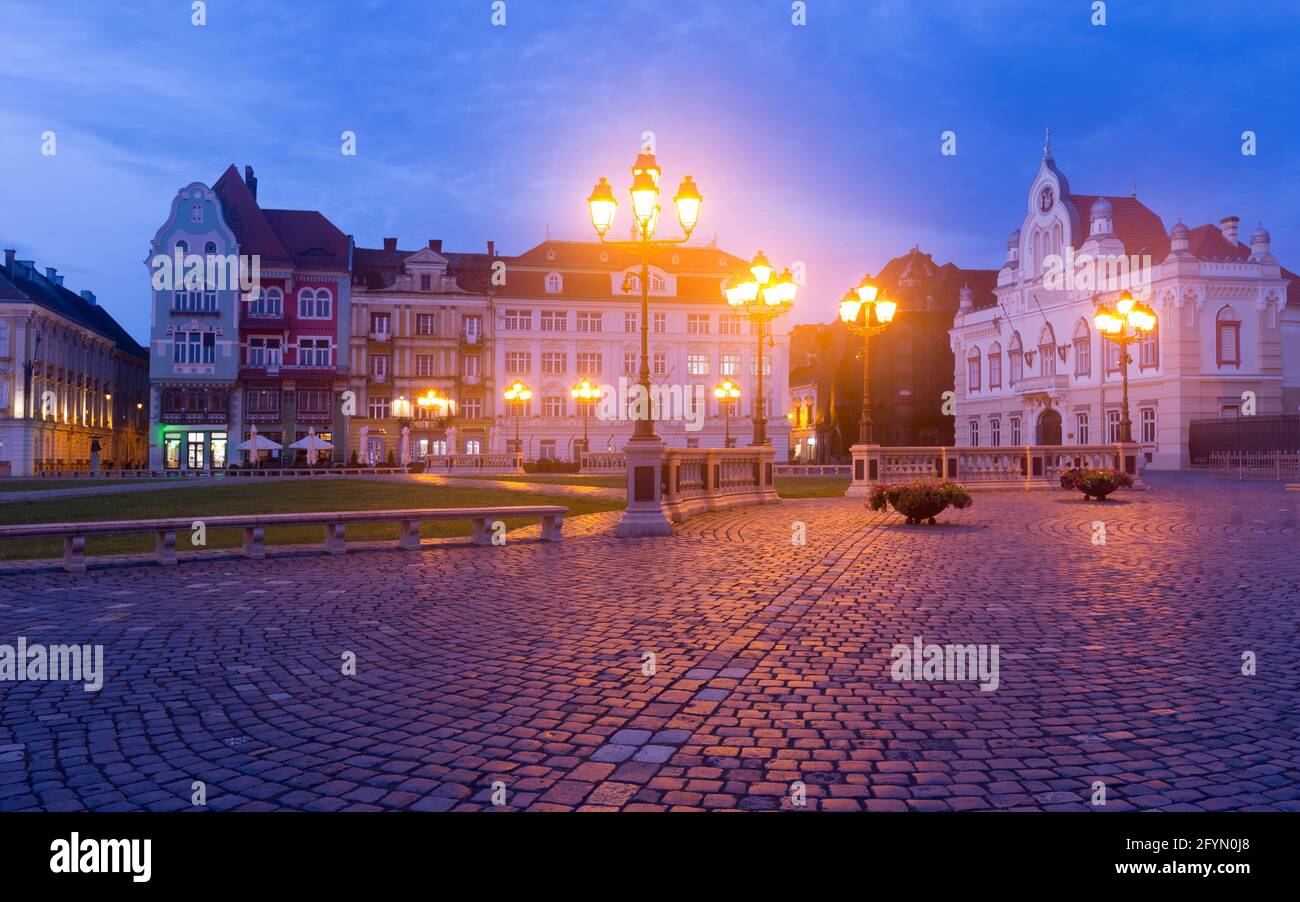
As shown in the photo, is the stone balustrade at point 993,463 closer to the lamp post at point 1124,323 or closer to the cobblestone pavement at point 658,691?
the lamp post at point 1124,323

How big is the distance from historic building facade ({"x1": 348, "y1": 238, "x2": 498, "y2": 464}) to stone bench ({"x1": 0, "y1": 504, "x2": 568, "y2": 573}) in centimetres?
5148

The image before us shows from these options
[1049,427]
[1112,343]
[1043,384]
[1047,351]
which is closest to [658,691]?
[1112,343]

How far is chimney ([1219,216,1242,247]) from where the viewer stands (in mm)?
48406

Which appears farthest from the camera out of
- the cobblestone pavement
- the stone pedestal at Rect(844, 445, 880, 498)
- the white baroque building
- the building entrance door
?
the building entrance door

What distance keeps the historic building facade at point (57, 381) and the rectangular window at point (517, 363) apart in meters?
26.3

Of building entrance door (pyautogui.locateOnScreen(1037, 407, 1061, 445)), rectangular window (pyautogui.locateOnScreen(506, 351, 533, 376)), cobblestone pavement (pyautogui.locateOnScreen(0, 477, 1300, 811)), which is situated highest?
rectangular window (pyautogui.locateOnScreen(506, 351, 533, 376))

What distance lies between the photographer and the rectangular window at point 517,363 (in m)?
66.5

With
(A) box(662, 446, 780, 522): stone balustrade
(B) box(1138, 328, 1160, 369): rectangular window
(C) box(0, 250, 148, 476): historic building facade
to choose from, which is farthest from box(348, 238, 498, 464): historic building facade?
(A) box(662, 446, 780, 522): stone balustrade

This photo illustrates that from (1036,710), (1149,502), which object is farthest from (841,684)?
(1149,502)

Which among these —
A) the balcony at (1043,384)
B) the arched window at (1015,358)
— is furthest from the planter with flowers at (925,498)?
the arched window at (1015,358)

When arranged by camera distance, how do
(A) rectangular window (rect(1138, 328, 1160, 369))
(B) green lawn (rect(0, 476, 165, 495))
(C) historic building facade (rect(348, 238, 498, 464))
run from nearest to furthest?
(B) green lawn (rect(0, 476, 165, 495)) < (A) rectangular window (rect(1138, 328, 1160, 369)) < (C) historic building facade (rect(348, 238, 498, 464))

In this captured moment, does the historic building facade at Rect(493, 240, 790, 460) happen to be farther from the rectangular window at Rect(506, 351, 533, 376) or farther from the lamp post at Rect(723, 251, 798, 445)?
the lamp post at Rect(723, 251, 798, 445)
